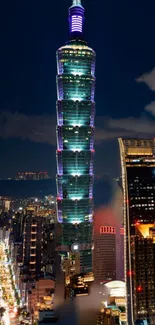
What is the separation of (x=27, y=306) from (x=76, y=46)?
1296 cm

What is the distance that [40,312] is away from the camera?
10133 mm

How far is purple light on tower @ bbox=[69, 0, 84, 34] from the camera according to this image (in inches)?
658

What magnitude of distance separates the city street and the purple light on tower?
11881 millimetres

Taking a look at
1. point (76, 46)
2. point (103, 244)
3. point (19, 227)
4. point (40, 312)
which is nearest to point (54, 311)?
point (40, 312)

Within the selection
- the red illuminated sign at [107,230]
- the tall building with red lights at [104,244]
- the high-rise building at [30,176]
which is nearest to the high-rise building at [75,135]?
the tall building with red lights at [104,244]

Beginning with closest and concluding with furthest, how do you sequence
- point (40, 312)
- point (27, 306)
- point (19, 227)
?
point (40, 312) < point (27, 306) < point (19, 227)

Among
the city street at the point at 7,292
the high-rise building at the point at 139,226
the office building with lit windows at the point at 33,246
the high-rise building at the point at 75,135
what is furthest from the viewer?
the high-rise building at the point at 75,135

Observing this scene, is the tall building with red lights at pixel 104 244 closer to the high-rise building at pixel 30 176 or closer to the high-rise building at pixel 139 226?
the high-rise building at pixel 139 226

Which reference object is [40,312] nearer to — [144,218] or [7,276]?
[7,276]

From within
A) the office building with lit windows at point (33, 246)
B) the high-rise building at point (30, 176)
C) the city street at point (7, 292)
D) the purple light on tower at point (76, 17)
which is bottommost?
the city street at point (7, 292)

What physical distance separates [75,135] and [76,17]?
634cm

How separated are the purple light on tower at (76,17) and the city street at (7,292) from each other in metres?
11.9

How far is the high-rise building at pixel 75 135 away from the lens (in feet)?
55.8

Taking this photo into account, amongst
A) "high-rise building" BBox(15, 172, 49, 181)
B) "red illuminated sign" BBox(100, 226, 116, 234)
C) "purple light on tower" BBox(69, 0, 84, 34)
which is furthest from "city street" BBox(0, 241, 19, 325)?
"purple light on tower" BBox(69, 0, 84, 34)
